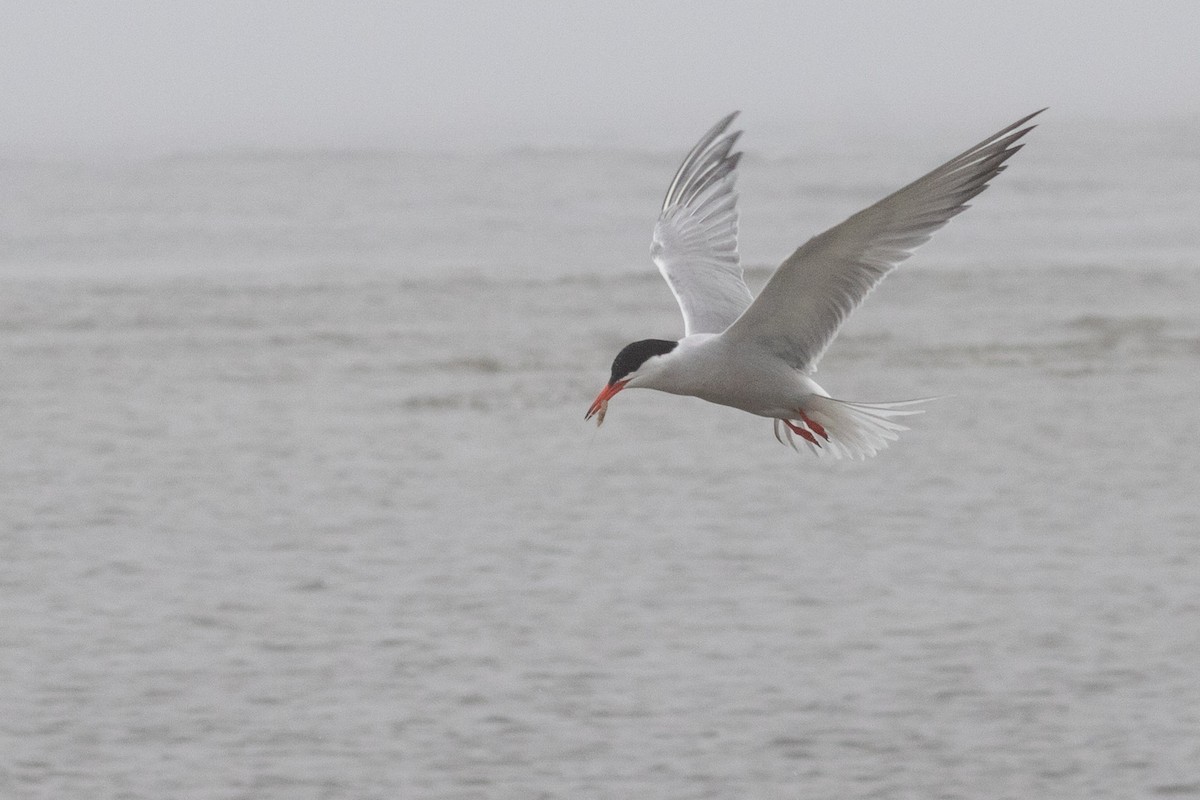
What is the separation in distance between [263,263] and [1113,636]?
18.3 meters

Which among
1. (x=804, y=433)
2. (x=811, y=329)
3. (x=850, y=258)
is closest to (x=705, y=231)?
(x=804, y=433)

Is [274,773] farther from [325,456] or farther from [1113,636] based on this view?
[325,456]

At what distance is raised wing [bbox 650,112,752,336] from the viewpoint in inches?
298

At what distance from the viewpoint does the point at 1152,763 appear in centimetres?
848

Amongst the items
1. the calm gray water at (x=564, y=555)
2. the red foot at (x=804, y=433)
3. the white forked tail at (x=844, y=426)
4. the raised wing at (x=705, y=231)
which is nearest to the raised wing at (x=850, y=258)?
the white forked tail at (x=844, y=426)

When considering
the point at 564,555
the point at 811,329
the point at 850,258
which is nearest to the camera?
the point at 850,258

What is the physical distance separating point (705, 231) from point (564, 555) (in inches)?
160

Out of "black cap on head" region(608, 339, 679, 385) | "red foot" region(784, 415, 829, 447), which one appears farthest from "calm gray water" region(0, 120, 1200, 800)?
"black cap on head" region(608, 339, 679, 385)

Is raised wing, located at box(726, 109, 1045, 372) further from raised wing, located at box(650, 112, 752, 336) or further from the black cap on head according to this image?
raised wing, located at box(650, 112, 752, 336)

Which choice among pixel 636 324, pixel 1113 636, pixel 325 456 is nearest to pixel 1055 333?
pixel 636 324

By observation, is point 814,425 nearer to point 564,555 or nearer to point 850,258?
point 850,258

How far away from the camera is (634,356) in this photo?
20.5 feet

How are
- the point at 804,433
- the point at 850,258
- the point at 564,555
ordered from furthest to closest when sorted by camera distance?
the point at 564,555
the point at 804,433
the point at 850,258

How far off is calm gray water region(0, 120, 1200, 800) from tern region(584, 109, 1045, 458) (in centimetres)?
216
